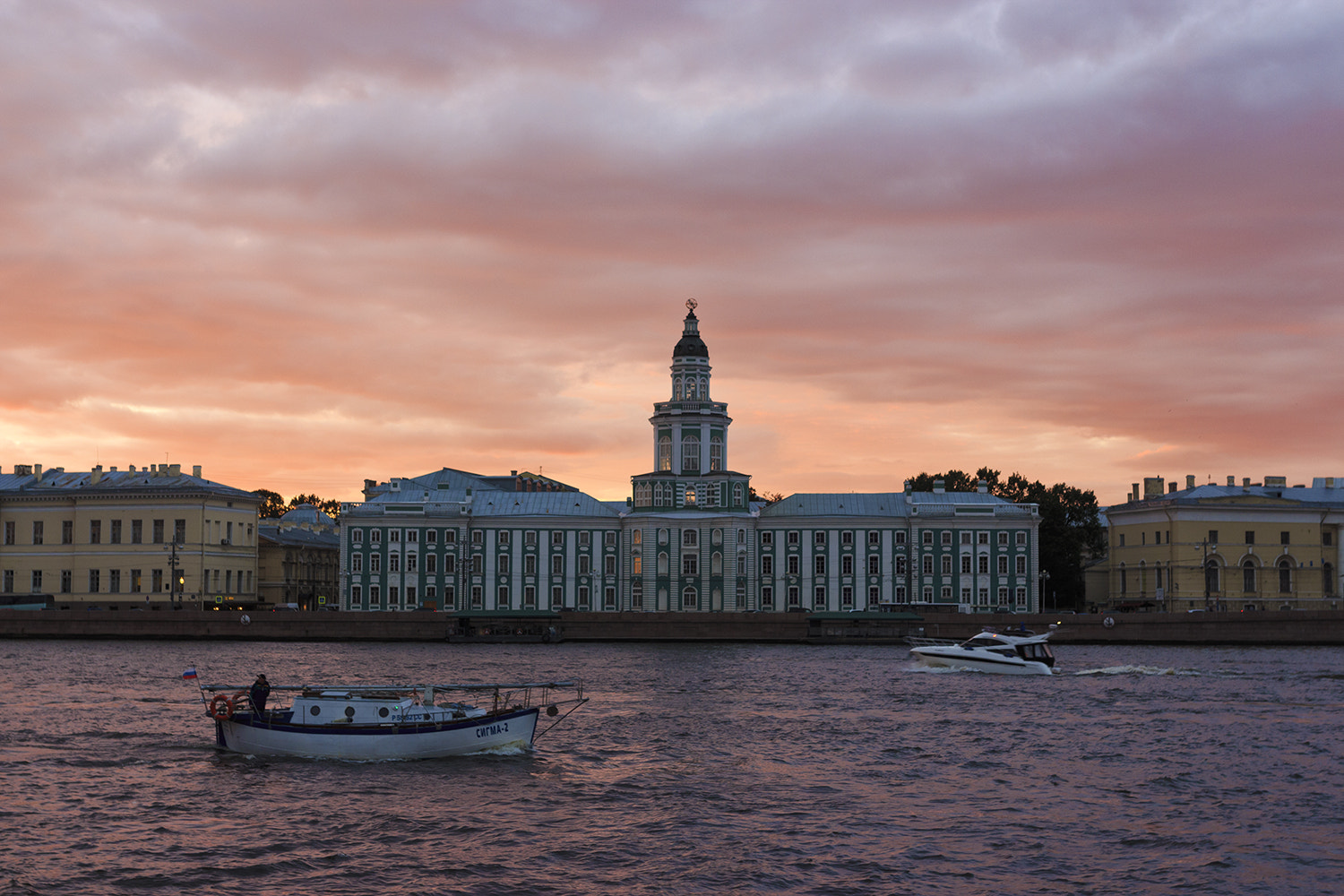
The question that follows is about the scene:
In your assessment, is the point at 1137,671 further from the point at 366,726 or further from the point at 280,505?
the point at 280,505

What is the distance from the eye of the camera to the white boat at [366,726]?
121ft

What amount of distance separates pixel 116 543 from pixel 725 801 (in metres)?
96.2

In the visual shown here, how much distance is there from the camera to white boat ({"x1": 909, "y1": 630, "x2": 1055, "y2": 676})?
69.4 metres

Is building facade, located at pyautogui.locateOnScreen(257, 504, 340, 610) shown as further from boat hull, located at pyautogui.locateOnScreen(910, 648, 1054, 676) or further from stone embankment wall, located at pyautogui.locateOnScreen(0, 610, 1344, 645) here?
boat hull, located at pyautogui.locateOnScreen(910, 648, 1054, 676)

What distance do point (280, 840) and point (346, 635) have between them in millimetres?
73211

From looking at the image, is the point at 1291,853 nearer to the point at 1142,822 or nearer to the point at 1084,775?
the point at 1142,822

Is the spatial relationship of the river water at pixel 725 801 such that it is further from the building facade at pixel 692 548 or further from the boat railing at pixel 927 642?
the building facade at pixel 692 548

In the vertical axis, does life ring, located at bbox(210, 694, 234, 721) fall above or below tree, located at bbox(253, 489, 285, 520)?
below

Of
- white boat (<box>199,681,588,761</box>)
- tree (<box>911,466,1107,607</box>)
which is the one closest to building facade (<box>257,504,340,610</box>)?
tree (<box>911,466,1107,607</box>)

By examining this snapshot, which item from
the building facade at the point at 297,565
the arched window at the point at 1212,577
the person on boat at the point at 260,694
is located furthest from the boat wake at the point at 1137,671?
the building facade at the point at 297,565

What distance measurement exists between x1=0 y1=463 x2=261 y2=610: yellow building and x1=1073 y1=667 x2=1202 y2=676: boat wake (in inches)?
2755

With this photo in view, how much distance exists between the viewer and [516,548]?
118062 millimetres

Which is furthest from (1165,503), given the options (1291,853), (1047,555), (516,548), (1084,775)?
(1291,853)

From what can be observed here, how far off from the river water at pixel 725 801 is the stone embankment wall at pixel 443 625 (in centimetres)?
3960
